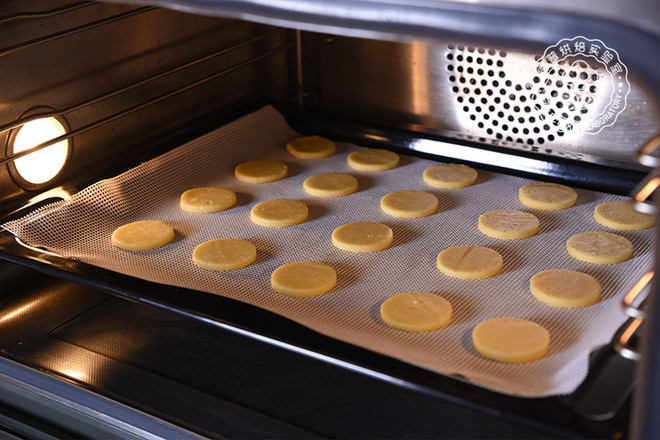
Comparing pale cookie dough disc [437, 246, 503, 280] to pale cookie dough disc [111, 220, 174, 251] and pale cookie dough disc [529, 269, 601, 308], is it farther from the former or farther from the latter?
pale cookie dough disc [111, 220, 174, 251]

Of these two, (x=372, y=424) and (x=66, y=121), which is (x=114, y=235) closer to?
(x=66, y=121)

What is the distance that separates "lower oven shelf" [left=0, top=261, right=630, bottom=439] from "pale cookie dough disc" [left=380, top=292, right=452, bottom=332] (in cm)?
9

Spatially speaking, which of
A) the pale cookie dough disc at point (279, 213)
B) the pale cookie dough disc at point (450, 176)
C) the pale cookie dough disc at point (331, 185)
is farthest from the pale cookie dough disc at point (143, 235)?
the pale cookie dough disc at point (450, 176)

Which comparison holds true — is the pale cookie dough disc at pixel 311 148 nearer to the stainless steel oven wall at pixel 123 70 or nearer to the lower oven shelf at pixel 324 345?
the stainless steel oven wall at pixel 123 70

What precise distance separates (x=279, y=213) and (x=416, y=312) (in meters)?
0.39

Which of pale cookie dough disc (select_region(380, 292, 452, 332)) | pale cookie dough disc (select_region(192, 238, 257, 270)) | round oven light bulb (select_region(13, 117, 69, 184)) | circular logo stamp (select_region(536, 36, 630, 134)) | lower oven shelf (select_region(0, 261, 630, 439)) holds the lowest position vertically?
lower oven shelf (select_region(0, 261, 630, 439))

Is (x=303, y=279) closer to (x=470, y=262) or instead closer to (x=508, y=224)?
(x=470, y=262)

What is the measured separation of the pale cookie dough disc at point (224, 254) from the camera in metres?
1.19

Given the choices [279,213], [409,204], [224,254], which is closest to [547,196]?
[409,204]

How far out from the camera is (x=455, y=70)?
148cm

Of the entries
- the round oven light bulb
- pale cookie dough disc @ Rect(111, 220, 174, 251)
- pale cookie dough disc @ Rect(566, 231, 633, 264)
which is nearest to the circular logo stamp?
pale cookie dough disc @ Rect(566, 231, 633, 264)

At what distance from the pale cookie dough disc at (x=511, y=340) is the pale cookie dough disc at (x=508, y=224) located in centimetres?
27

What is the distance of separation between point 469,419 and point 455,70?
0.76 metres

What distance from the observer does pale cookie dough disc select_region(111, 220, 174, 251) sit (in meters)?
1.25
